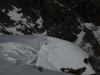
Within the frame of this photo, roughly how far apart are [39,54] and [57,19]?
26.8 ft

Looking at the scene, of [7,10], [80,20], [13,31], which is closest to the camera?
[13,31]

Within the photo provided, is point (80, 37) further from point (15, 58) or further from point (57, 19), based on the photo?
point (15, 58)

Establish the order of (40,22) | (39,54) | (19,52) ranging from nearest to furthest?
(19,52) < (39,54) < (40,22)

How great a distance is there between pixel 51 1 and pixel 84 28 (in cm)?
337

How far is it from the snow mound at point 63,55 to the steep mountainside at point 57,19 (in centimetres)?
522

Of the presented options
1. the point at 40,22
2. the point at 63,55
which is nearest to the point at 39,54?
the point at 63,55

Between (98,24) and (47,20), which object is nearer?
(47,20)

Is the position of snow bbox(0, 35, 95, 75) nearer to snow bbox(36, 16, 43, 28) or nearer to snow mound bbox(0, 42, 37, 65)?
snow mound bbox(0, 42, 37, 65)

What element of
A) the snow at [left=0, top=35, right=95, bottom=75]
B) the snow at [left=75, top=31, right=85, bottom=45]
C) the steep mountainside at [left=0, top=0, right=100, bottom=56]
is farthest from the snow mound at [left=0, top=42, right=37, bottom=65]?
the snow at [left=75, top=31, right=85, bottom=45]

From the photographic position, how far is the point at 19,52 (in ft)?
17.0

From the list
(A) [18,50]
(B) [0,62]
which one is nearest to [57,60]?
(A) [18,50]

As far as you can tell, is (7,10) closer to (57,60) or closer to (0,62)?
(57,60)

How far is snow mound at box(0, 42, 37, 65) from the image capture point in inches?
192

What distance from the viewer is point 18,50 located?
5242mm
